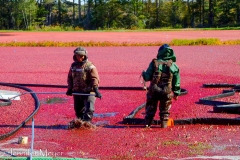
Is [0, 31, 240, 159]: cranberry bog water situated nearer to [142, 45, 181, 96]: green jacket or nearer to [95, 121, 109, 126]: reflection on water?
[95, 121, 109, 126]: reflection on water

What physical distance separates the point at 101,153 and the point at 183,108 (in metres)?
4.13

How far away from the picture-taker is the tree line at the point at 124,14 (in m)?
69.2

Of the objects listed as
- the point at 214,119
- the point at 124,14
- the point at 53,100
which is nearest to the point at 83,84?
the point at 214,119

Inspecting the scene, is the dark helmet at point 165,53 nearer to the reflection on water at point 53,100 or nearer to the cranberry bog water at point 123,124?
the cranberry bog water at point 123,124

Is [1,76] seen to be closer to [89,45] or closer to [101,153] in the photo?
[101,153]

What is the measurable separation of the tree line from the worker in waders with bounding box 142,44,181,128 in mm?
58885

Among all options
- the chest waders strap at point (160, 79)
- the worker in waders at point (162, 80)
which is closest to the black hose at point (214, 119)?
the worker in waders at point (162, 80)

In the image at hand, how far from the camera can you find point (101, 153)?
6.48 metres

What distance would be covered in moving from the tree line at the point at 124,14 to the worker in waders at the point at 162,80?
2318 inches

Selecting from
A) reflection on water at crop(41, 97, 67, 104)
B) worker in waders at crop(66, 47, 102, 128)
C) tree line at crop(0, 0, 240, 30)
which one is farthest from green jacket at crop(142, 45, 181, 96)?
tree line at crop(0, 0, 240, 30)

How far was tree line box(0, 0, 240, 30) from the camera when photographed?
227ft

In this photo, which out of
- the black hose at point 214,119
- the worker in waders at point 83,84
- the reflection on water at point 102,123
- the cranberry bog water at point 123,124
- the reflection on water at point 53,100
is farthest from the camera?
the reflection on water at point 53,100

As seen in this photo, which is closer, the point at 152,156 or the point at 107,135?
the point at 152,156

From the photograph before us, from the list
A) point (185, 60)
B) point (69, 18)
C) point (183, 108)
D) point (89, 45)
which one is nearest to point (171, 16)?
point (69, 18)
